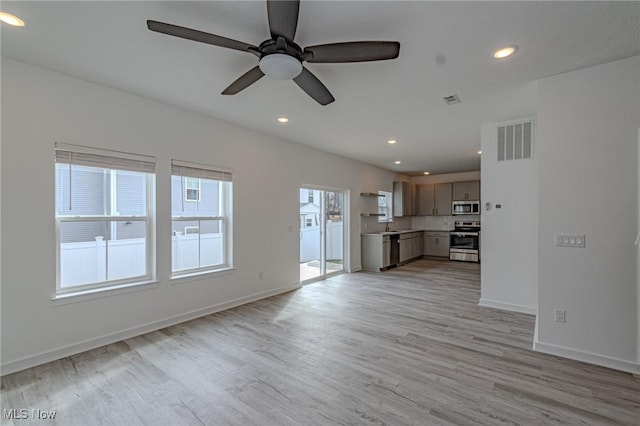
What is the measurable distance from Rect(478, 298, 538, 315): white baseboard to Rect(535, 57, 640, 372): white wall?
1.26 meters

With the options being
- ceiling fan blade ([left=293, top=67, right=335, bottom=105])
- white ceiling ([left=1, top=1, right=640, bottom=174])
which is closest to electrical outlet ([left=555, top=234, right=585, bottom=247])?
white ceiling ([left=1, top=1, right=640, bottom=174])

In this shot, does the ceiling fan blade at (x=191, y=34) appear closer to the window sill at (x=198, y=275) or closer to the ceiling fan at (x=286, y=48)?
the ceiling fan at (x=286, y=48)

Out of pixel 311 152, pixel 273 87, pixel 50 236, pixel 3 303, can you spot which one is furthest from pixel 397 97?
pixel 3 303

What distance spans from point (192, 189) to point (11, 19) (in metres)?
2.21

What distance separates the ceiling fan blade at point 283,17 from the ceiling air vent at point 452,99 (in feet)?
7.05

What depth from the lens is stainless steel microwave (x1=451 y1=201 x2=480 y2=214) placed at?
8.26 meters

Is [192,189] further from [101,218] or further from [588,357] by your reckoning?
[588,357]

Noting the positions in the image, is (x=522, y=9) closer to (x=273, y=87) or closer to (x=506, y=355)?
(x=273, y=87)

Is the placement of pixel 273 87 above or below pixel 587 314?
above

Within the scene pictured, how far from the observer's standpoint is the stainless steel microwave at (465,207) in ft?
27.1

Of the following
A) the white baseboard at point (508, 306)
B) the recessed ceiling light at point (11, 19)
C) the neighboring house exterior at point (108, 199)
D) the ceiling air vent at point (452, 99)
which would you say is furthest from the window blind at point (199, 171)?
the white baseboard at point (508, 306)

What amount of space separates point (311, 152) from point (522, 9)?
4081 millimetres

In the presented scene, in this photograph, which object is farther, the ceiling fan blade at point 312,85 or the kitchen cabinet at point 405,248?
the kitchen cabinet at point 405,248

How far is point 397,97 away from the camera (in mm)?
3252
